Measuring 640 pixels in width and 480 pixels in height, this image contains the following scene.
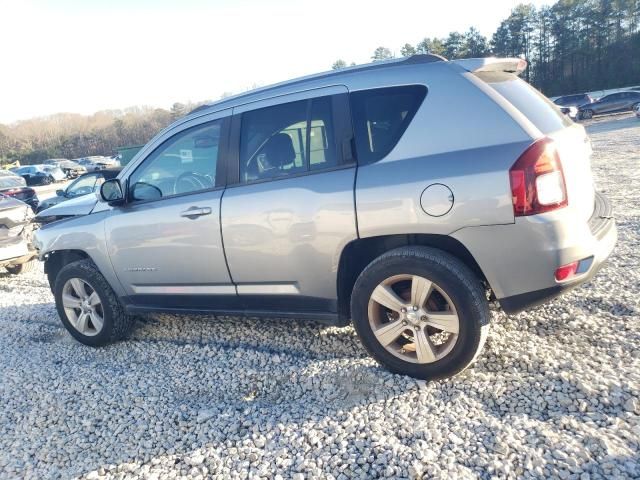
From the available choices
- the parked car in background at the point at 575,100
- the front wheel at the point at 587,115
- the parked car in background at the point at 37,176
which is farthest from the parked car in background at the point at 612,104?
the parked car in background at the point at 37,176

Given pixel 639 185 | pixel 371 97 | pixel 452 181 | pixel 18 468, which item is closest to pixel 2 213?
pixel 18 468

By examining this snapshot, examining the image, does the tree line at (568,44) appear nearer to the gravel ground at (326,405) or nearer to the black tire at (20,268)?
the black tire at (20,268)

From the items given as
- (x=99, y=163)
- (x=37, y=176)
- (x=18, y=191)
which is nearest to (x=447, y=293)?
(x=18, y=191)

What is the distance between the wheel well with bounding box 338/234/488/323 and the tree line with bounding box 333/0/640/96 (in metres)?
51.5

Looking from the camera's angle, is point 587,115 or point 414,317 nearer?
point 414,317

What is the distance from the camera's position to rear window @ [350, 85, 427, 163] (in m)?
3.07

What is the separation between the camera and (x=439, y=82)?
9.87ft

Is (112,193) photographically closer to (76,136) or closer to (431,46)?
(431,46)

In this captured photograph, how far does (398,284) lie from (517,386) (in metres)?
0.93

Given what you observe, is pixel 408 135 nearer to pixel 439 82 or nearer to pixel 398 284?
pixel 439 82

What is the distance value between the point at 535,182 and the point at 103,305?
142 inches

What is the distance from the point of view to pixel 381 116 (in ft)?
10.4

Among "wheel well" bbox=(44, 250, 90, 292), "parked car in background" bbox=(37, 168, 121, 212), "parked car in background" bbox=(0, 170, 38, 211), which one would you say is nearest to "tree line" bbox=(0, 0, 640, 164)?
"parked car in background" bbox=(0, 170, 38, 211)

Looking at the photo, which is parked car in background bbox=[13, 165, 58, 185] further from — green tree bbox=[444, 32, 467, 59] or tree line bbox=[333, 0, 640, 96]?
green tree bbox=[444, 32, 467, 59]
